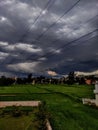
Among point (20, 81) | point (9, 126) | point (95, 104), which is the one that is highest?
point (20, 81)

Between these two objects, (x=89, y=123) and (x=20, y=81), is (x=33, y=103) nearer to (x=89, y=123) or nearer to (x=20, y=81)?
(x=89, y=123)

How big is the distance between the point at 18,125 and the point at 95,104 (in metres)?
9.70

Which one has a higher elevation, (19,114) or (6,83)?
(6,83)

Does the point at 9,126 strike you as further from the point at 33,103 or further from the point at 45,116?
the point at 33,103

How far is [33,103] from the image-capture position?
3123cm

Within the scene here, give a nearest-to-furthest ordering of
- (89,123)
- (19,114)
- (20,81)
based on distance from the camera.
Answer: (89,123)
(19,114)
(20,81)

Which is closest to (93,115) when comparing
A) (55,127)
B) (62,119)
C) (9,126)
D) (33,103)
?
(62,119)

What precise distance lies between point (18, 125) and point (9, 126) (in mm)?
767

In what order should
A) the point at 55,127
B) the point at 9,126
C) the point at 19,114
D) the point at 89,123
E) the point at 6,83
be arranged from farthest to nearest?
1. the point at 6,83
2. the point at 19,114
3. the point at 9,126
4. the point at 89,123
5. the point at 55,127

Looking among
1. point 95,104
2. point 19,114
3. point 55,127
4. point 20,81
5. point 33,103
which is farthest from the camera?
point 20,81

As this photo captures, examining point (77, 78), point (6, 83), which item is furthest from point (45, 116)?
point (77, 78)

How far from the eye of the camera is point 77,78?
4606 inches

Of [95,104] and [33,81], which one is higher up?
[33,81]

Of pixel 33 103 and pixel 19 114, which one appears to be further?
pixel 33 103
